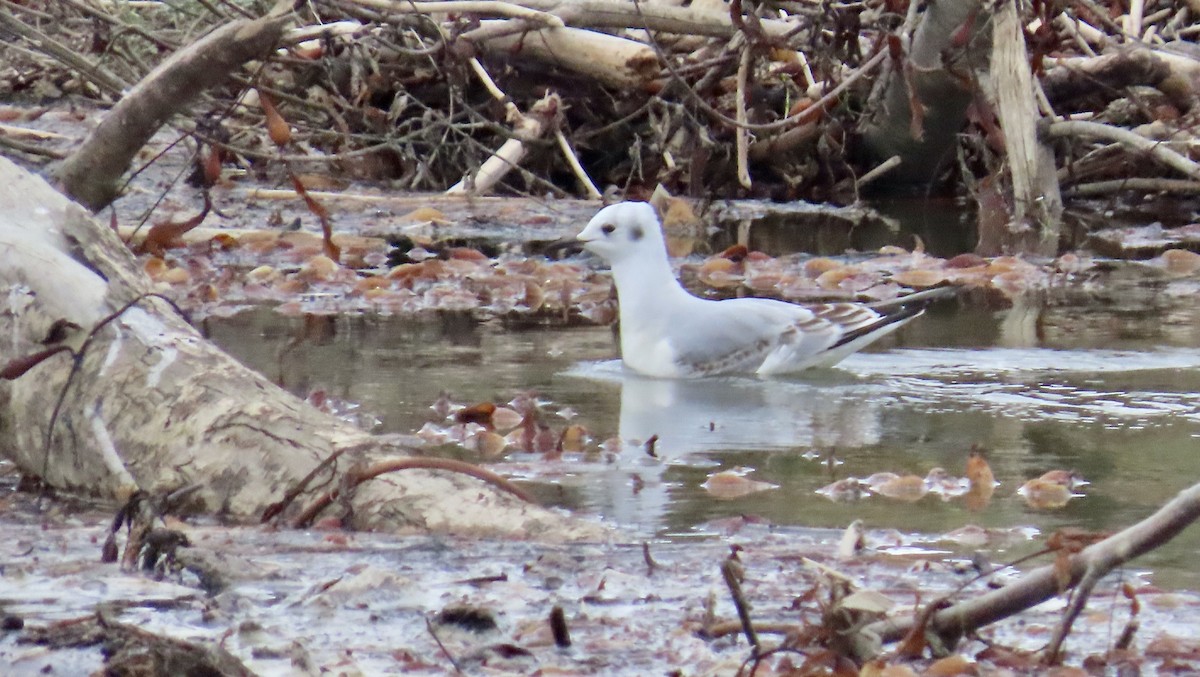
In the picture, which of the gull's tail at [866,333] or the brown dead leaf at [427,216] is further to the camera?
the brown dead leaf at [427,216]

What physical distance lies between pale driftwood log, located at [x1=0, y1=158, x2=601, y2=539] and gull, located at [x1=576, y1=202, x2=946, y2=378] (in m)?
2.25

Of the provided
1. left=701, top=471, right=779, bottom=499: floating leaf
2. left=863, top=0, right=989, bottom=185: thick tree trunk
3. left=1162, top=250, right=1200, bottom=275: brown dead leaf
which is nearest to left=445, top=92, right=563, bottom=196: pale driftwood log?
left=863, top=0, right=989, bottom=185: thick tree trunk

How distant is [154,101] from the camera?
637 cm

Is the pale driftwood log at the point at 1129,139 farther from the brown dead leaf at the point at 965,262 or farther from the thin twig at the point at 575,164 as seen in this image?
the thin twig at the point at 575,164

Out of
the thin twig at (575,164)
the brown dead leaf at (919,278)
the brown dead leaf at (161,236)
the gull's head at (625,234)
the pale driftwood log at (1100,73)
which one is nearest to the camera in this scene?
the gull's head at (625,234)

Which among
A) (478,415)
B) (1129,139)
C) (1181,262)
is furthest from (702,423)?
(1129,139)

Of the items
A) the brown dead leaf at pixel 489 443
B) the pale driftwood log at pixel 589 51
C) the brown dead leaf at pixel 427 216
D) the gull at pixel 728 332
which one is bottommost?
the brown dead leaf at pixel 489 443

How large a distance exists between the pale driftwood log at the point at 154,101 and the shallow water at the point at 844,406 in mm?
785

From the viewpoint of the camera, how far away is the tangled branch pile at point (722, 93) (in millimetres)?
10133

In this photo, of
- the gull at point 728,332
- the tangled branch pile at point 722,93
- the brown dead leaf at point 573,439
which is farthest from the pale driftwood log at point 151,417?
the tangled branch pile at point 722,93

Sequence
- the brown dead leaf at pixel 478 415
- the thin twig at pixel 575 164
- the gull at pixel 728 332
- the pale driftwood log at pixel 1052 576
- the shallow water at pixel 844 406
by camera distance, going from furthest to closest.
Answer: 1. the thin twig at pixel 575 164
2. the gull at pixel 728 332
3. the brown dead leaf at pixel 478 415
4. the shallow water at pixel 844 406
5. the pale driftwood log at pixel 1052 576

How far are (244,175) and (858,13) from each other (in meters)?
4.28

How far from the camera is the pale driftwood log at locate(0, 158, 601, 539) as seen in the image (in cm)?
425

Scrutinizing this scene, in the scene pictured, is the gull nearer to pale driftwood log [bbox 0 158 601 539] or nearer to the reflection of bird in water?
the reflection of bird in water
